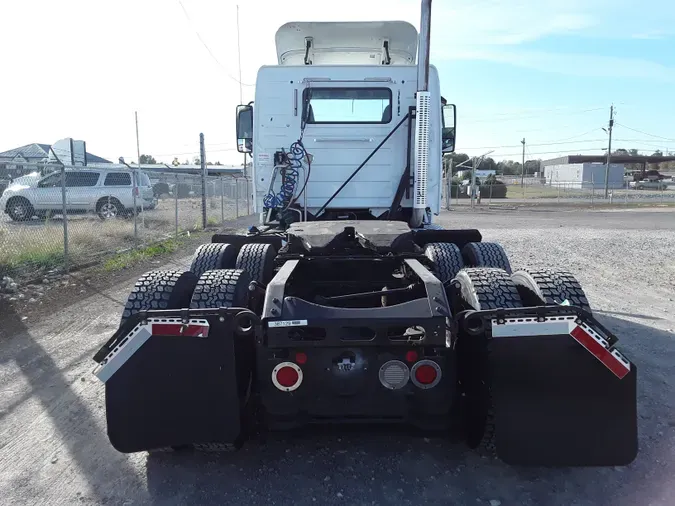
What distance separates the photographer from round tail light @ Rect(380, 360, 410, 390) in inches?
122

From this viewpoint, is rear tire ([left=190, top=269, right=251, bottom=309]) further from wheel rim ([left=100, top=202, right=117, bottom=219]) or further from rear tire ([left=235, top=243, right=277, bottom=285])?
wheel rim ([left=100, top=202, right=117, bottom=219])

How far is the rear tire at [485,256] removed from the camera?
4.74 meters

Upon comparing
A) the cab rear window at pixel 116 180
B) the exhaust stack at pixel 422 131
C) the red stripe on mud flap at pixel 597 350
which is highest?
the exhaust stack at pixel 422 131

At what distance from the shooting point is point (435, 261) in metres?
4.60

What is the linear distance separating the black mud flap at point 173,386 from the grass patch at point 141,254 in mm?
7820

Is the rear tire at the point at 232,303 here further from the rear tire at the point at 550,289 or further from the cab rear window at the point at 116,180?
the cab rear window at the point at 116,180

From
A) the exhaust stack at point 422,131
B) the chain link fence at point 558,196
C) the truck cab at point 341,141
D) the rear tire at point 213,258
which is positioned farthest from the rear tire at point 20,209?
the chain link fence at point 558,196

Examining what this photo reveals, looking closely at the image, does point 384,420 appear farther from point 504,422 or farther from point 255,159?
point 255,159

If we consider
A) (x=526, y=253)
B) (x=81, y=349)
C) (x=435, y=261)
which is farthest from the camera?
(x=526, y=253)

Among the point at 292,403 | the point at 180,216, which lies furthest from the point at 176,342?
the point at 180,216

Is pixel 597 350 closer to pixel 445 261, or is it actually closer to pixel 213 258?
pixel 445 261

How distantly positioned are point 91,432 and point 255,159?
352 centimetres

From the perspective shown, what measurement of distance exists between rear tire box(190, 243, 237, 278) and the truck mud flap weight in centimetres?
254

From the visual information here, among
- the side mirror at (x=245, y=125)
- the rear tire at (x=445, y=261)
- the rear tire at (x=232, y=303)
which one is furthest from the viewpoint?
the side mirror at (x=245, y=125)
